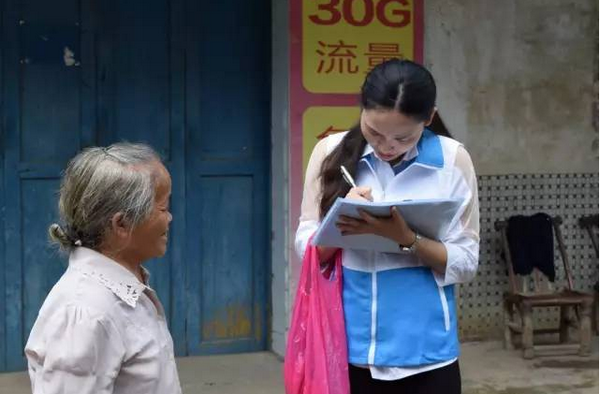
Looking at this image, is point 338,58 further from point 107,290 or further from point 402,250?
point 107,290

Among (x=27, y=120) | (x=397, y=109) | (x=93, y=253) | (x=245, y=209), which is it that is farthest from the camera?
(x=245, y=209)

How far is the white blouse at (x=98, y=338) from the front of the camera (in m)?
1.86

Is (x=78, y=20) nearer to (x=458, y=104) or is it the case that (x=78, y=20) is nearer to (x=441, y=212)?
(x=458, y=104)

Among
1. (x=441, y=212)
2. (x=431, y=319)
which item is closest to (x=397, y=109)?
(x=441, y=212)

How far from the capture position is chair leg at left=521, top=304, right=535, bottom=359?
5.69 m

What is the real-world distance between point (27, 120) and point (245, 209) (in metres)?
1.25

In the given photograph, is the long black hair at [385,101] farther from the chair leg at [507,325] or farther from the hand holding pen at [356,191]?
the chair leg at [507,325]

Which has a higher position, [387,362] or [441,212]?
[441,212]

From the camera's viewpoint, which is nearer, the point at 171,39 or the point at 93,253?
the point at 93,253

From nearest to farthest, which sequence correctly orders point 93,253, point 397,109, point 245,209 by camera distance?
point 93,253 < point 397,109 < point 245,209

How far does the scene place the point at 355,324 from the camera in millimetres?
2727

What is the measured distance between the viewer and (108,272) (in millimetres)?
1991

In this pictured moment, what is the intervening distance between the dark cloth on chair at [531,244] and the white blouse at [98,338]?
3.98 meters

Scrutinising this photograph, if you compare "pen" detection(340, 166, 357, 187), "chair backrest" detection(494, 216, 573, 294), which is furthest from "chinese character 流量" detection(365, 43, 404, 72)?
"pen" detection(340, 166, 357, 187)
